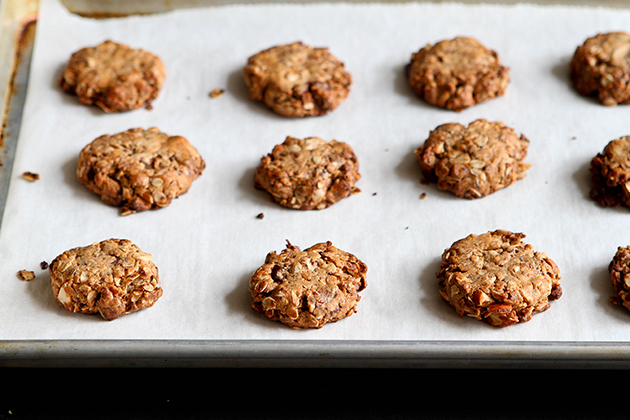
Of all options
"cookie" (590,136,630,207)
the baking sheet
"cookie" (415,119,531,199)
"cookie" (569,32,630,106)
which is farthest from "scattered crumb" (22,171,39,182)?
"cookie" (569,32,630,106)

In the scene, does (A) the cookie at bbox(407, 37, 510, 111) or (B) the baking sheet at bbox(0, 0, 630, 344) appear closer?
(B) the baking sheet at bbox(0, 0, 630, 344)

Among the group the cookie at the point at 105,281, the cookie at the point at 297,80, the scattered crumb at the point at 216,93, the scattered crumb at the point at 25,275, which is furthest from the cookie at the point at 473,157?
the scattered crumb at the point at 25,275

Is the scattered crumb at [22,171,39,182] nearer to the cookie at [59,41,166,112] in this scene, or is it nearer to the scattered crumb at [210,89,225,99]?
the cookie at [59,41,166,112]

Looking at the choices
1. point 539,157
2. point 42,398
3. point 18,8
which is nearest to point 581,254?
point 539,157

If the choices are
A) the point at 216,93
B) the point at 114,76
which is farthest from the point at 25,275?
the point at 216,93

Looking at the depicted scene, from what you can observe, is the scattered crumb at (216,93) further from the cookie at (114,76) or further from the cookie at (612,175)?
the cookie at (612,175)

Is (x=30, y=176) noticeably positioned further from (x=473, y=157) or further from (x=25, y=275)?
(x=473, y=157)
